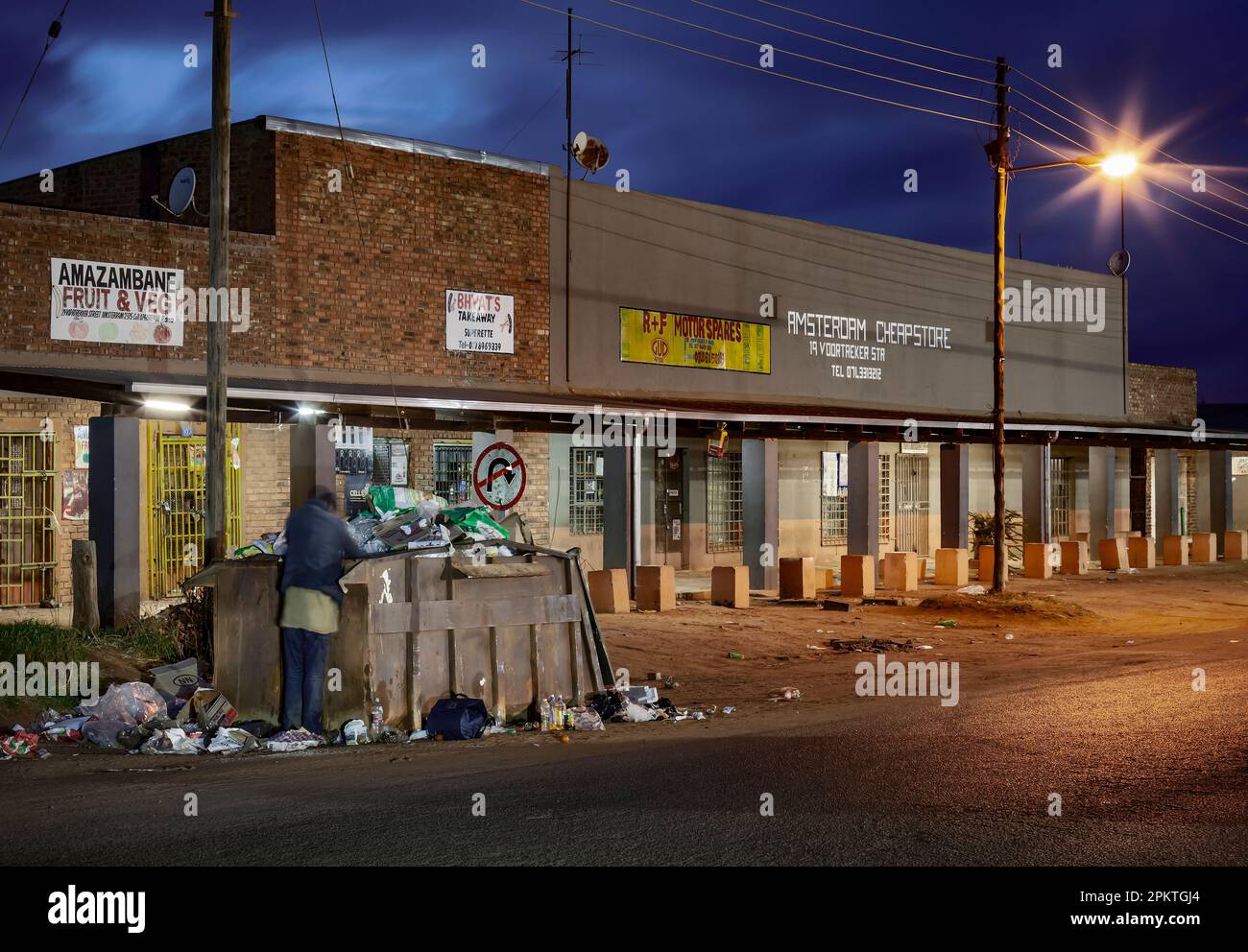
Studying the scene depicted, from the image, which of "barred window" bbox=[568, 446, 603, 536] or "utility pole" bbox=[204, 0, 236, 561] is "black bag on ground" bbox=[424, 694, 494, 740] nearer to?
"utility pole" bbox=[204, 0, 236, 561]

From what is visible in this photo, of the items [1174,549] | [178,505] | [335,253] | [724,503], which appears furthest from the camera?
[1174,549]

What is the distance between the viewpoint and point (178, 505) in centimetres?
1834

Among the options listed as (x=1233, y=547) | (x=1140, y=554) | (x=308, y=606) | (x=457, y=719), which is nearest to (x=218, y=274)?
(x=308, y=606)

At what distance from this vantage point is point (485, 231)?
71.4 ft

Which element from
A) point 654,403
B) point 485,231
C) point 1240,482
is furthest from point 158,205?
point 1240,482

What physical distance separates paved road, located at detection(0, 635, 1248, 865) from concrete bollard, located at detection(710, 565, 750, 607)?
1030 cm

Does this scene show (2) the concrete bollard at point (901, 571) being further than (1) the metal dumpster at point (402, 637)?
Yes

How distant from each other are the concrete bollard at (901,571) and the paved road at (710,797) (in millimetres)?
13295

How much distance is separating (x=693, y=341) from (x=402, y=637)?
1650 centimetres

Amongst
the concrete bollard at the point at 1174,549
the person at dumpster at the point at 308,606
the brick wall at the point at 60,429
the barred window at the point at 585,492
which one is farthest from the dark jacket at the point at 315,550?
the concrete bollard at the point at 1174,549

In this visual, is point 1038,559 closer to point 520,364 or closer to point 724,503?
point 724,503

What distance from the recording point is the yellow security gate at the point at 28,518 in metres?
16.6

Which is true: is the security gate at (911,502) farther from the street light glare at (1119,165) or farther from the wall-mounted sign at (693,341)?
the street light glare at (1119,165)

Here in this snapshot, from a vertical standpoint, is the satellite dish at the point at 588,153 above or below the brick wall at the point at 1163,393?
above
